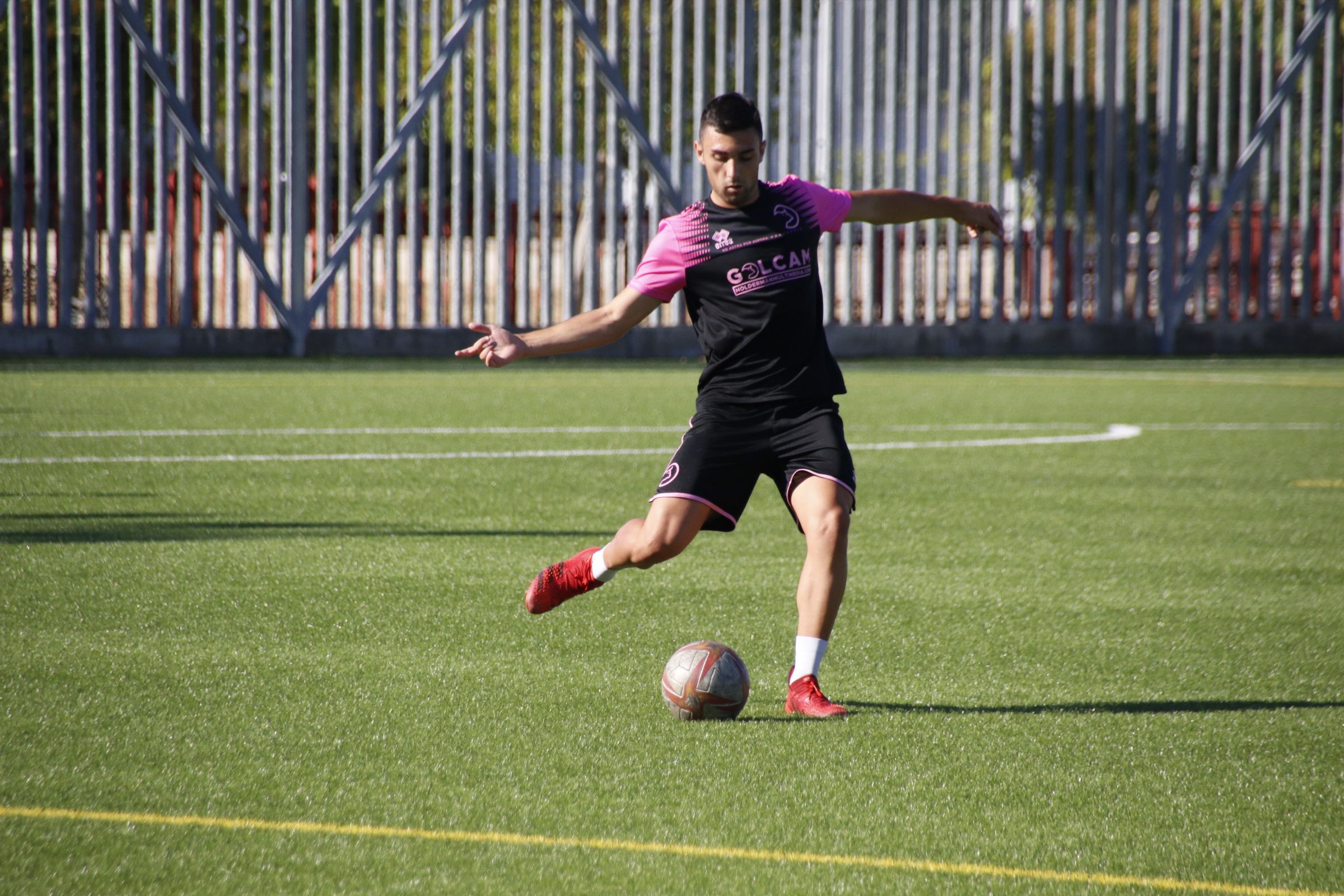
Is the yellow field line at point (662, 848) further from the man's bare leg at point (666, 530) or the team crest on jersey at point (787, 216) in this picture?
the team crest on jersey at point (787, 216)

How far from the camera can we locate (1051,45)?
25.9 metres

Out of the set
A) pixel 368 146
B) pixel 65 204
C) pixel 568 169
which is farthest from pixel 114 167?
pixel 568 169

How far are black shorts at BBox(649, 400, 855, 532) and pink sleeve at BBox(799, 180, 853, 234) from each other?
605 millimetres

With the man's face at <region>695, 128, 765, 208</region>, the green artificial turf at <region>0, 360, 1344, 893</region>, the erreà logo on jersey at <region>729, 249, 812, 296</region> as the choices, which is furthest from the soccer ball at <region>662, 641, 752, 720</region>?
the man's face at <region>695, 128, 765, 208</region>

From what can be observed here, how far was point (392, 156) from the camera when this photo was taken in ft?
69.1

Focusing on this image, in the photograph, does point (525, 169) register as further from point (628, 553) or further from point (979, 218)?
point (628, 553)

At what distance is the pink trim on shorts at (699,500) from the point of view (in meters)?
4.78

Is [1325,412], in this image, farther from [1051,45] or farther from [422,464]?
[1051,45]

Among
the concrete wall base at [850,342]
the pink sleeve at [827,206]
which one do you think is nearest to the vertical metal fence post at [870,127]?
the concrete wall base at [850,342]

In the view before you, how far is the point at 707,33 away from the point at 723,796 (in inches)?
809

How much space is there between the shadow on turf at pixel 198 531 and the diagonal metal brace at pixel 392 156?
44.7 ft

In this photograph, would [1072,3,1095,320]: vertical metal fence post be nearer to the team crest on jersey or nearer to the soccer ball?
the team crest on jersey

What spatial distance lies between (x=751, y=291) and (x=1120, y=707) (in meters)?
1.63

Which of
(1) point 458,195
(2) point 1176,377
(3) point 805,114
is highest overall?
(3) point 805,114
